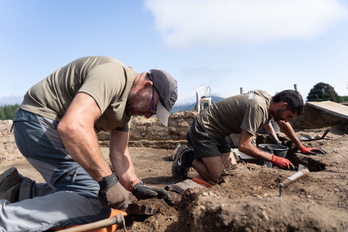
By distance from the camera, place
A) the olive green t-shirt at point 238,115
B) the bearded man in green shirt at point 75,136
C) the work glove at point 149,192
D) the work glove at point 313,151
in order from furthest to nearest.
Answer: the work glove at point 313,151, the olive green t-shirt at point 238,115, the work glove at point 149,192, the bearded man in green shirt at point 75,136

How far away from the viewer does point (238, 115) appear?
3.47 metres

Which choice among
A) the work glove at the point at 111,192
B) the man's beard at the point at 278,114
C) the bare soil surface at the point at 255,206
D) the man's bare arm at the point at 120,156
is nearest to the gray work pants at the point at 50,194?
the work glove at the point at 111,192

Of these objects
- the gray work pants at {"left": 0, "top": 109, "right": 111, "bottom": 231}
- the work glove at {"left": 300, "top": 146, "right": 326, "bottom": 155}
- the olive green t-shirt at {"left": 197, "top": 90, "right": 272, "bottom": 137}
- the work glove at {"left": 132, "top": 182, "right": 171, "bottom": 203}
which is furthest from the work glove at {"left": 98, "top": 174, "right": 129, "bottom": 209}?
the work glove at {"left": 300, "top": 146, "right": 326, "bottom": 155}

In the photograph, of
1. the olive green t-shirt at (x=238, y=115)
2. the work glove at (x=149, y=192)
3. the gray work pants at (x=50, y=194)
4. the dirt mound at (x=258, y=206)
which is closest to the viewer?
the dirt mound at (x=258, y=206)

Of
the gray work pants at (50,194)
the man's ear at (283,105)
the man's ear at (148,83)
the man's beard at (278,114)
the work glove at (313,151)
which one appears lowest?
the work glove at (313,151)

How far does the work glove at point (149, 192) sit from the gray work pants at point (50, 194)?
39 cm

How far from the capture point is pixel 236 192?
6.05ft

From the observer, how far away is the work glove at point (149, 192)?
8.14 feet

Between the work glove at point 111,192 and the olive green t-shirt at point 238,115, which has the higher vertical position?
the olive green t-shirt at point 238,115

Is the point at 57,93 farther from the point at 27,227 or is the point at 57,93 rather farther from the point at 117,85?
the point at 27,227

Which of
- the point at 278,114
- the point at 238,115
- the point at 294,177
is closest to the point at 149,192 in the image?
the point at 294,177

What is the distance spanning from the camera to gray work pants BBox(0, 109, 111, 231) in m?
1.88

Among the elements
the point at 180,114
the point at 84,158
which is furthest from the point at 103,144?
the point at 84,158

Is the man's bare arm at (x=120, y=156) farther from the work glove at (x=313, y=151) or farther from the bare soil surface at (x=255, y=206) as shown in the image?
the work glove at (x=313, y=151)
